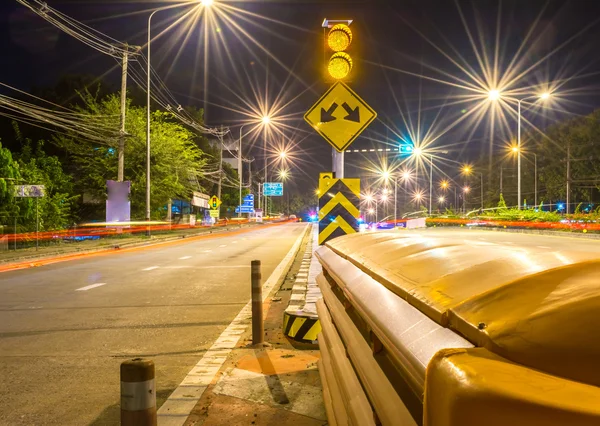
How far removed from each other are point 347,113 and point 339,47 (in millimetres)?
1053

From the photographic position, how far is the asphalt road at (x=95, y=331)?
181 inches

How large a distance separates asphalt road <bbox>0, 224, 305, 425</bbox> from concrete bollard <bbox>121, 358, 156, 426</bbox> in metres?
2.15

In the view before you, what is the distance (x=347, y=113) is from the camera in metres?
8.20

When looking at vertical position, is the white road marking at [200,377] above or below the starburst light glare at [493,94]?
below

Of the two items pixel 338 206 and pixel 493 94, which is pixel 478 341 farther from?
pixel 493 94

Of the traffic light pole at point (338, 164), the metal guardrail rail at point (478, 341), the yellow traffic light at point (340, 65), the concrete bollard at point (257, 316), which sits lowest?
the concrete bollard at point (257, 316)

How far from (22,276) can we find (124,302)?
596 centimetres

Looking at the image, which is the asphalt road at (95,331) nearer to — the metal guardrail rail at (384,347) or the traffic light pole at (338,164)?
the metal guardrail rail at (384,347)

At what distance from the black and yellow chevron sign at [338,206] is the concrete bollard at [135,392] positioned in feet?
20.9

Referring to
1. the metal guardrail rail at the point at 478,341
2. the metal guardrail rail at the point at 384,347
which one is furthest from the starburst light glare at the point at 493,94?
the metal guardrail rail at the point at 478,341

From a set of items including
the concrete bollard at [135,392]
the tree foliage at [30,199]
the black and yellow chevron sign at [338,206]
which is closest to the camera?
the concrete bollard at [135,392]

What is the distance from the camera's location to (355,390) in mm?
2730

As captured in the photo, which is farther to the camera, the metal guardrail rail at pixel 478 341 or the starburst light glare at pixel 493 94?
the starburst light glare at pixel 493 94

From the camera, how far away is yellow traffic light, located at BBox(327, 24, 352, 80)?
296 inches
